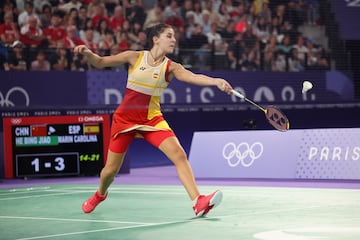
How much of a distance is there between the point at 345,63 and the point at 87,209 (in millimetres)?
13505

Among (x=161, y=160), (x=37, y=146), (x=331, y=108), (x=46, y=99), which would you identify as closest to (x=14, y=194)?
(x=37, y=146)

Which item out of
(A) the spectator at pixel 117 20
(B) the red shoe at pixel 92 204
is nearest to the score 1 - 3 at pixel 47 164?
(A) the spectator at pixel 117 20

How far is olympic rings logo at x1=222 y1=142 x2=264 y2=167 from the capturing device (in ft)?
48.5

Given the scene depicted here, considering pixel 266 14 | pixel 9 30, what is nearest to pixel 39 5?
pixel 9 30

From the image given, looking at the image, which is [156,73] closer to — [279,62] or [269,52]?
[269,52]

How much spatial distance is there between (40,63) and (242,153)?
193 inches

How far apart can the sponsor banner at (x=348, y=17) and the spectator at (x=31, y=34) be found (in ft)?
26.2

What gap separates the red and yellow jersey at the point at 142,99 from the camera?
9.44 m

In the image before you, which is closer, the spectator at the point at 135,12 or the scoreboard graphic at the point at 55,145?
the scoreboard graphic at the point at 55,145

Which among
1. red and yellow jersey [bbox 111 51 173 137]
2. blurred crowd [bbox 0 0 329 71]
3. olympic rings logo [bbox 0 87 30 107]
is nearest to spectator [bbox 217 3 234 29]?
blurred crowd [bbox 0 0 329 71]

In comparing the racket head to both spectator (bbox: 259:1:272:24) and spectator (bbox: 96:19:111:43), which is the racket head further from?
spectator (bbox: 259:1:272:24)

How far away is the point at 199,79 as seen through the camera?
9.09m

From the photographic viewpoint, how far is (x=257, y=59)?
68.7ft

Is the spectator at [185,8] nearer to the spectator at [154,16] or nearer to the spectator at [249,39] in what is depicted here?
the spectator at [154,16]
